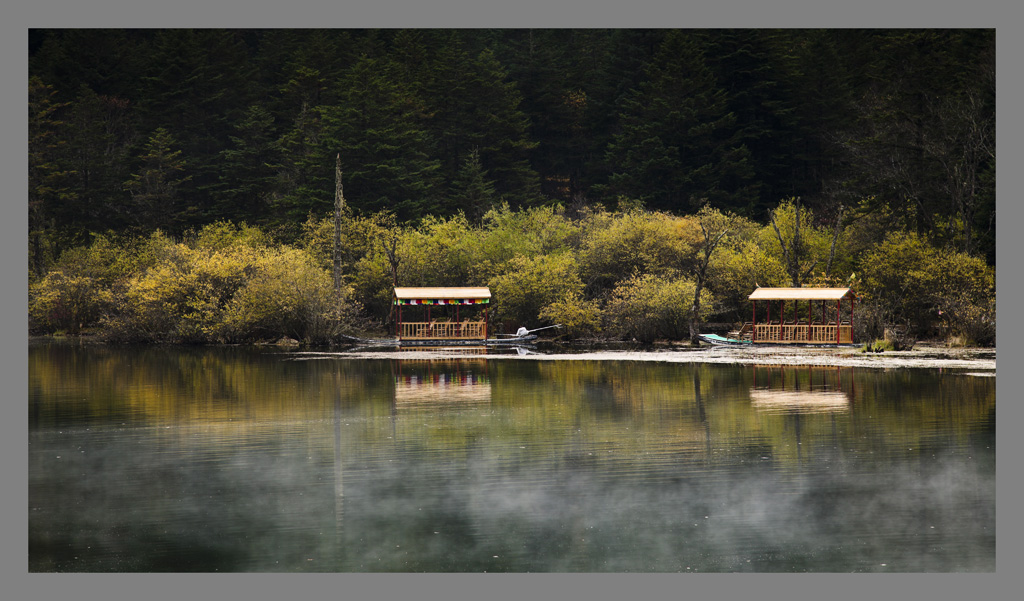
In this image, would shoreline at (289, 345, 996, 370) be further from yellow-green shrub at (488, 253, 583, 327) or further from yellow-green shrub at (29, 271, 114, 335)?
yellow-green shrub at (29, 271, 114, 335)

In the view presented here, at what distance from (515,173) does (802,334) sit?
2997 cm

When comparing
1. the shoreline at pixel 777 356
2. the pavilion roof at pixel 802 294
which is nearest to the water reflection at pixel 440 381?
the shoreline at pixel 777 356

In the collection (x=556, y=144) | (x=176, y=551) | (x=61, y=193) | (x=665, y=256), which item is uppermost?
(x=556, y=144)

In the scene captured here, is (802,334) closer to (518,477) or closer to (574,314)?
(574,314)

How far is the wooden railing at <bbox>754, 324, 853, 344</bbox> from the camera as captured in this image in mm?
41162

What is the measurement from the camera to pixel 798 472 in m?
16.4

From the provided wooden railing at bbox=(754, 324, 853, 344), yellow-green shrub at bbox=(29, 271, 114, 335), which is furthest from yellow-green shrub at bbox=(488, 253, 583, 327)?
yellow-green shrub at bbox=(29, 271, 114, 335)

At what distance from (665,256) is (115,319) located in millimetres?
25579

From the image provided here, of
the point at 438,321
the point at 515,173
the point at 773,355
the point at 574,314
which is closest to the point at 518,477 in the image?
the point at 773,355

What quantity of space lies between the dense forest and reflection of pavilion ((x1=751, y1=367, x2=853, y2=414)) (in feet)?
36.9

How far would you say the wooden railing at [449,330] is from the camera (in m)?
45.3

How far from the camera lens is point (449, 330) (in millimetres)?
46562

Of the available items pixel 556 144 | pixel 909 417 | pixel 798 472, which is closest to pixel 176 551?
pixel 798 472

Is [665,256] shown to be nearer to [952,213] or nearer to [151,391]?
[952,213]
